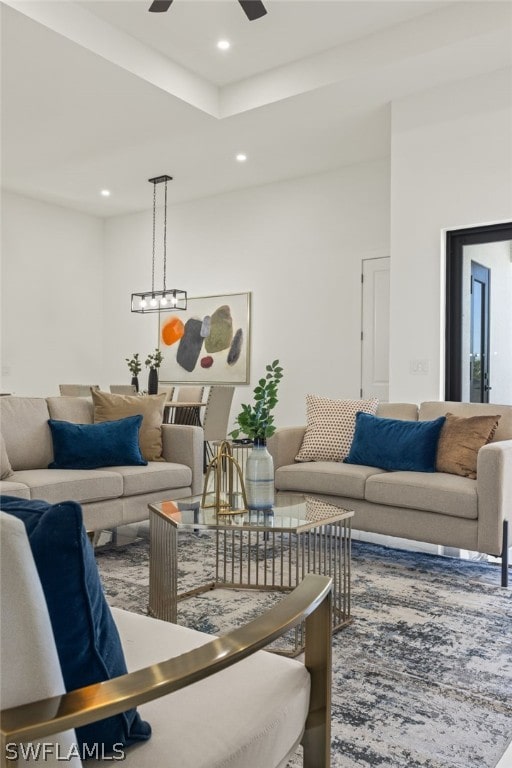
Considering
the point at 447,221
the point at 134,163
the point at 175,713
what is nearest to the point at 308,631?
the point at 175,713

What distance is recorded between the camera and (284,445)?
12.7 ft

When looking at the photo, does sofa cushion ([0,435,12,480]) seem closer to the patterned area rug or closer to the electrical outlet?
the patterned area rug

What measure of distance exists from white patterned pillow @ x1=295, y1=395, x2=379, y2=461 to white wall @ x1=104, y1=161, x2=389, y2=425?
231 centimetres

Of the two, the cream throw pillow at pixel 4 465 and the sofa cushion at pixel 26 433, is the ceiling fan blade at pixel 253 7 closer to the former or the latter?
the sofa cushion at pixel 26 433

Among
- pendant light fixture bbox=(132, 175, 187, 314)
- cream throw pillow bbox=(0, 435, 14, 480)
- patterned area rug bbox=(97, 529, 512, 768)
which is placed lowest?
patterned area rug bbox=(97, 529, 512, 768)

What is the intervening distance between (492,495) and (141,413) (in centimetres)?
215

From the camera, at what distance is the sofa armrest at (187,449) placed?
387 centimetres

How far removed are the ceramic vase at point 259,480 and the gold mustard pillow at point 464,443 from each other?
123cm

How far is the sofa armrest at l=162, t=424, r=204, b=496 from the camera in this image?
12.7ft

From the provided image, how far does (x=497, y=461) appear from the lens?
289 cm

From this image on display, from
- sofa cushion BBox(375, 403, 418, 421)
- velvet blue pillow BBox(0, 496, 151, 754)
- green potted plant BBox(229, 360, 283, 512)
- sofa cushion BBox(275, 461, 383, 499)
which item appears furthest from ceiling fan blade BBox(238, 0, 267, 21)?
velvet blue pillow BBox(0, 496, 151, 754)

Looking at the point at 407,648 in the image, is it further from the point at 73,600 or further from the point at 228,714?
the point at 73,600

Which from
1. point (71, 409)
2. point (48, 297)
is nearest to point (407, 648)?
point (71, 409)

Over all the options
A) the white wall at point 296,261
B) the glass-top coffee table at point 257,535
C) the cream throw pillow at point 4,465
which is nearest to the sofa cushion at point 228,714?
the glass-top coffee table at point 257,535
